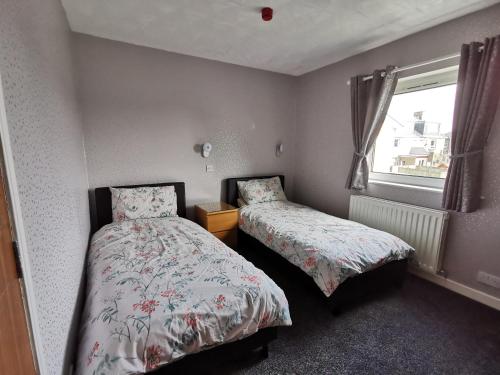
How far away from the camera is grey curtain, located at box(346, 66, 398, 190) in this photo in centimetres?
245

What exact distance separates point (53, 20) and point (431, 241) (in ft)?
10.6

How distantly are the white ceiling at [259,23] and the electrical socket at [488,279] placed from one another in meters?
2.07

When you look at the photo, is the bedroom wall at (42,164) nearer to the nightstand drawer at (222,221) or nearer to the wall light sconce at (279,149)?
the nightstand drawer at (222,221)

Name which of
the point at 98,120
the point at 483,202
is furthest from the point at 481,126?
the point at 98,120

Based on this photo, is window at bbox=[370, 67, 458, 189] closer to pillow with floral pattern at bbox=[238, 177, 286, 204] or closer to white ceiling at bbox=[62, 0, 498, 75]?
white ceiling at bbox=[62, 0, 498, 75]

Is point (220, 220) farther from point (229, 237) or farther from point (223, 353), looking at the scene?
point (223, 353)

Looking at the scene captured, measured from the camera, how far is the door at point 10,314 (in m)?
0.53

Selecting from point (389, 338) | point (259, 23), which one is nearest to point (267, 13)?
point (259, 23)

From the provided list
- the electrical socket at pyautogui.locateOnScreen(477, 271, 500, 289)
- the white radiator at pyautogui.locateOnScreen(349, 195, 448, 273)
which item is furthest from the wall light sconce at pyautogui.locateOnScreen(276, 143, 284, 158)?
the electrical socket at pyautogui.locateOnScreen(477, 271, 500, 289)

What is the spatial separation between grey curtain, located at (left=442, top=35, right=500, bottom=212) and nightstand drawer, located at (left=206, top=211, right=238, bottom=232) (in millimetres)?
2060

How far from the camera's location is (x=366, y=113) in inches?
103

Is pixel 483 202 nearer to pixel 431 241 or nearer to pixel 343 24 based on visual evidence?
pixel 431 241

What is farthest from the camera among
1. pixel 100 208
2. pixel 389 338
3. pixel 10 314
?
pixel 100 208

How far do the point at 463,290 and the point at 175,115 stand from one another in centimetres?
332
